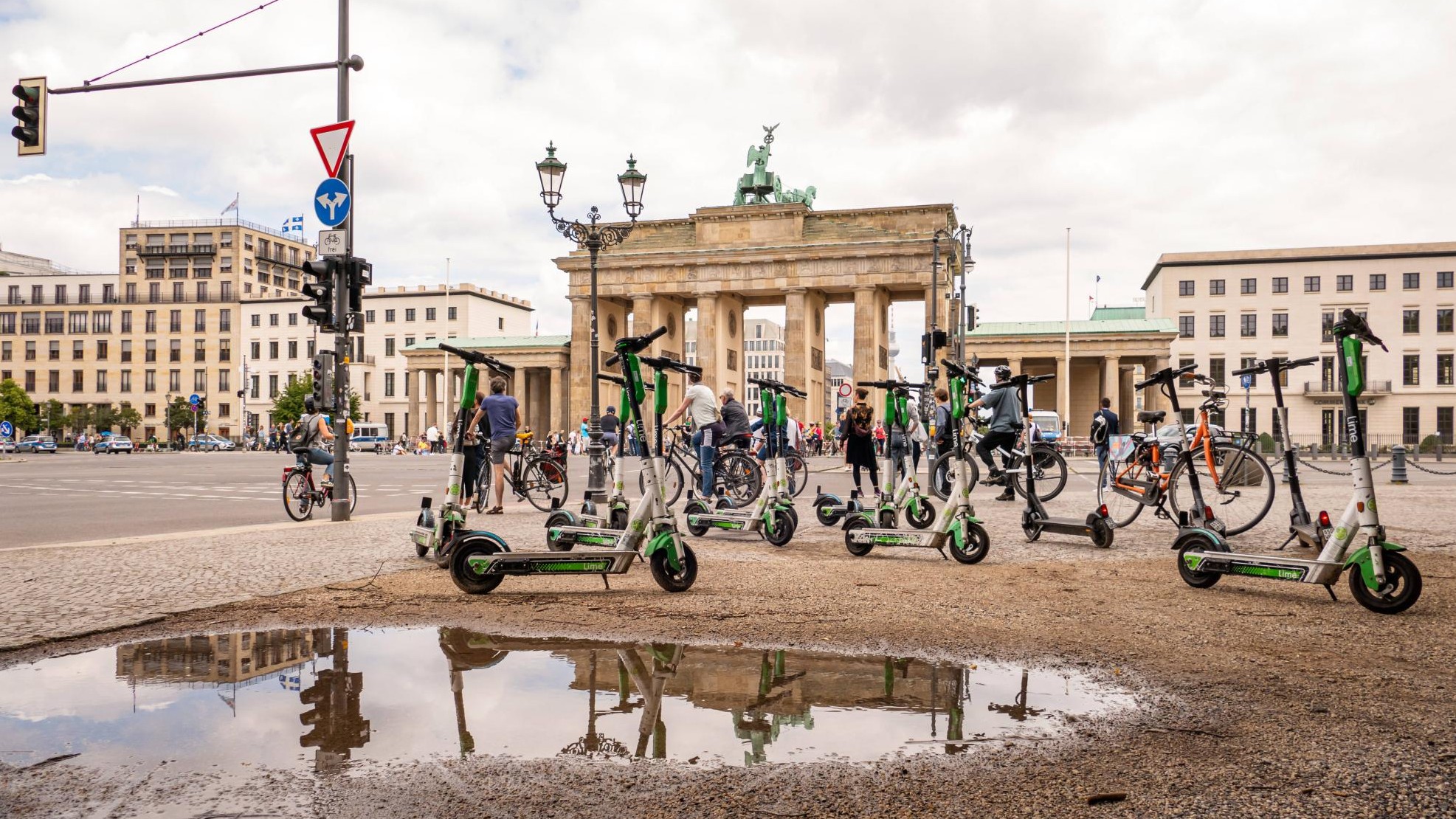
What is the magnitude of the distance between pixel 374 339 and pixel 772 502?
103961 mm

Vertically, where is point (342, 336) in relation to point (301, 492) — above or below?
above

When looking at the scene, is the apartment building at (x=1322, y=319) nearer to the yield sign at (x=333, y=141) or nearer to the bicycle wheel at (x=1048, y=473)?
the bicycle wheel at (x=1048, y=473)

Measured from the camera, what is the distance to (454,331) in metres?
106

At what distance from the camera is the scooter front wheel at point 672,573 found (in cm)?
716

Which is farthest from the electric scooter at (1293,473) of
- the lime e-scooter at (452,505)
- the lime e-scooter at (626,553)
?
the lime e-scooter at (452,505)

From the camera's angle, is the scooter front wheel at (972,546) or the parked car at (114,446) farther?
the parked car at (114,446)

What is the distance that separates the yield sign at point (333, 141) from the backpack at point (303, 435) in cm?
362

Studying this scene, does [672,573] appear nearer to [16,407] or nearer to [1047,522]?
[1047,522]

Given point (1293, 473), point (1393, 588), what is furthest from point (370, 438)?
point (1393, 588)

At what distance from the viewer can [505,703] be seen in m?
4.30

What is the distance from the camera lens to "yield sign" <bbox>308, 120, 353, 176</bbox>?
506 inches

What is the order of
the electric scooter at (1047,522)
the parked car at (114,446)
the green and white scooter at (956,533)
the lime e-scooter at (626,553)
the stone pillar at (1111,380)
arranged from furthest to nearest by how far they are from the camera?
the parked car at (114,446), the stone pillar at (1111,380), the electric scooter at (1047,522), the green and white scooter at (956,533), the lime e-scooter at (626,553)

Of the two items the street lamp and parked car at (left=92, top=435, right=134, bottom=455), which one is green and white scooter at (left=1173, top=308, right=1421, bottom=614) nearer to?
the street lamp

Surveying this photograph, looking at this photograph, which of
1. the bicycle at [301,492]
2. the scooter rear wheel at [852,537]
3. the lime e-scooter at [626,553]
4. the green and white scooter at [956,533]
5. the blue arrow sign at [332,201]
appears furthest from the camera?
the bicycle at [301,492]
